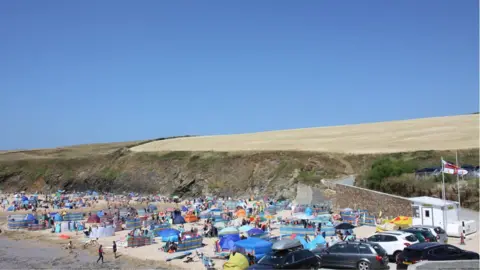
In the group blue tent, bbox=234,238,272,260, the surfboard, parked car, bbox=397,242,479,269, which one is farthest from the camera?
the surfboard

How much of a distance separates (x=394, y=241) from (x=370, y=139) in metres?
55.9

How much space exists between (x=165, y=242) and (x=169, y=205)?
97.5 ft

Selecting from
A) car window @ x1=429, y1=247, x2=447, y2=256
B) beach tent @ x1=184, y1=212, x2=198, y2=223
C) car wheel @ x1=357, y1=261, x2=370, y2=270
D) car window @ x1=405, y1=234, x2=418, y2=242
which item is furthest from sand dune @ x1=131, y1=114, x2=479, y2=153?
car wheel @ x1=357, y1=261, x2=370, y2=270

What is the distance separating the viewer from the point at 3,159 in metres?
102

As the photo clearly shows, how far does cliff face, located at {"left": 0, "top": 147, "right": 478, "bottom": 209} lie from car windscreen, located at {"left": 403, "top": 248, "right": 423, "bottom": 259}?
679 inches

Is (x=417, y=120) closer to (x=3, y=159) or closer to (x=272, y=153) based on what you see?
(x=272, y=153)

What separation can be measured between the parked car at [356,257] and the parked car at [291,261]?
0.59 m

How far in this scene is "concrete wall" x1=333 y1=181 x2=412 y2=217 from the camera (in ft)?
95.5

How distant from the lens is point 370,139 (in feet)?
235

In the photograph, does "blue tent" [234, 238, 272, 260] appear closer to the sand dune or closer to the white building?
the white building

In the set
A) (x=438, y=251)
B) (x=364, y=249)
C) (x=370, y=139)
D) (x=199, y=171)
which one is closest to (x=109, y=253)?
(x=364, y=249)

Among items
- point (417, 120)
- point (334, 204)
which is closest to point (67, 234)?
point (334, 204)

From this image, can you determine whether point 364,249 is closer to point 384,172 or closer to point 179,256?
point 179,256

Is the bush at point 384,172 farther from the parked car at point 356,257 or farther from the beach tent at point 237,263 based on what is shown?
the parked car at point 356,257
